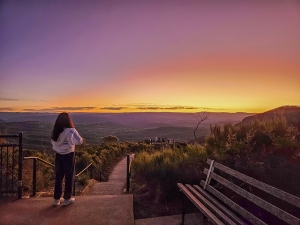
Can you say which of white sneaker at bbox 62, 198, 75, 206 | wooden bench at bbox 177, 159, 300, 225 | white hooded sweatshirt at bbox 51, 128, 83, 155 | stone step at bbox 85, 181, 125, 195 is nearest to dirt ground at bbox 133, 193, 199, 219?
wooden bench at bbox 177, 159, 300, 225

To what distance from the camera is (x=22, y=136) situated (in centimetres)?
626

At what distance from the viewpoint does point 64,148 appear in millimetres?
5805

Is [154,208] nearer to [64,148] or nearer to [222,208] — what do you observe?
[222,208]

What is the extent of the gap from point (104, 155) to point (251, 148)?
Result: 14.1m

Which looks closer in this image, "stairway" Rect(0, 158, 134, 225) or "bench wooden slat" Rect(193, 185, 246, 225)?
"bench wooden slat" Rect(193, 185, 246, 225)

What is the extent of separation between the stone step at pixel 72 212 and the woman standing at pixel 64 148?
0.97 ft

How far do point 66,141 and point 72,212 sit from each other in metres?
1.35

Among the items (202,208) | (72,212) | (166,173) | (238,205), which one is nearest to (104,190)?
(166,173)

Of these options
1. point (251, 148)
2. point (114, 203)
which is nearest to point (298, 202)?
point (114, 203)

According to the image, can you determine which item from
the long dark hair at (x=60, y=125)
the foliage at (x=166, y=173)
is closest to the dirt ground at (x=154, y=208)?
the foliage at (x=166, y=173)

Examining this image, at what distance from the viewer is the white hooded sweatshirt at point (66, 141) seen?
226 inches

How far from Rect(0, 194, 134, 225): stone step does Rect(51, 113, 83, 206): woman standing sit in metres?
0.29

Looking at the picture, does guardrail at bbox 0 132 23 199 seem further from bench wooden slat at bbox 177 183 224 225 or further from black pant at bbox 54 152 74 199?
bench wooden slat at bbox 177 183 224 225

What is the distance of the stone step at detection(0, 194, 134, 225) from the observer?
507 centimetres
